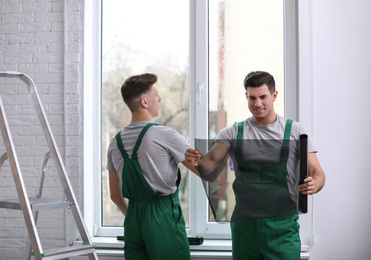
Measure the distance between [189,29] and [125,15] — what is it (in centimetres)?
52

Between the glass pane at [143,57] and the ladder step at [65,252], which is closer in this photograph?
the ladder step at [65,252]

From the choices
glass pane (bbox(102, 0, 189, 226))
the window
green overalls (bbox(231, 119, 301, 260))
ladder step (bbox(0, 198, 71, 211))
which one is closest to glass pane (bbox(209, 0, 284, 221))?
the window

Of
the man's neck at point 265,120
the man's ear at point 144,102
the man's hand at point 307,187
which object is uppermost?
the man's ear at point 144,102

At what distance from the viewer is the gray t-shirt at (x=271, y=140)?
7.90 ft

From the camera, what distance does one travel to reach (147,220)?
2658 millimetres

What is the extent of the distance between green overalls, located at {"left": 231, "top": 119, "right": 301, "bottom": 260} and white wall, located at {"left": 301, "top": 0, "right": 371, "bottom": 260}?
1.01 metres

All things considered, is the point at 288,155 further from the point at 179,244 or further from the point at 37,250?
the point at 37,250

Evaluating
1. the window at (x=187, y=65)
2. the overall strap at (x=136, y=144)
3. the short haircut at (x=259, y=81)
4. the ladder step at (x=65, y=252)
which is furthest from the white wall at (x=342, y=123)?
the ladder step at (x=65, y=252)

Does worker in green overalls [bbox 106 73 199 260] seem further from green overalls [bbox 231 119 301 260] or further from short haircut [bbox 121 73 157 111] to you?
green overalls [bbox 231 119 301 260]

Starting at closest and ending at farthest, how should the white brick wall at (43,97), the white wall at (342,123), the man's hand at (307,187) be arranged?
the man's hand at (307,187)
the white wall at (342,123)
the white brick wall at (43,97)

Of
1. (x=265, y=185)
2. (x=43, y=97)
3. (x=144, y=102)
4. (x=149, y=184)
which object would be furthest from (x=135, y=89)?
(x=43, y=97)

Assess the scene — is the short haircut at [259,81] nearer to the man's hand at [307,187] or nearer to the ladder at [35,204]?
the man's hand at [307,187]

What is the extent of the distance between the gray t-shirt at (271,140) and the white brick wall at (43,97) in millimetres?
1435

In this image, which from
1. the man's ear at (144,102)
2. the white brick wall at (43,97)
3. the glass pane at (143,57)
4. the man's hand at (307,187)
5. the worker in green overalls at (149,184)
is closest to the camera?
the man's hand at (307,187)
